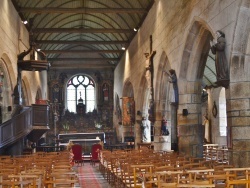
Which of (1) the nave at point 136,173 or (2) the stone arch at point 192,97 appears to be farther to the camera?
(2) the stone arch at point 192,97

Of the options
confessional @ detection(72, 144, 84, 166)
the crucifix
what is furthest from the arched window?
the crucifix

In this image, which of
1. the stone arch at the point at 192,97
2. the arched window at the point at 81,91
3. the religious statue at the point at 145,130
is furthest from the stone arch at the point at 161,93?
the arched window at the point at 81,91

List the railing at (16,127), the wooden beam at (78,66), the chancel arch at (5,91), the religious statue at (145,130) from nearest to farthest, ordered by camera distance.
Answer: the railing at (16,127)
the chancel arch at (5,91)
the religious statue at (145,130)
the wooden beam at (78,66)

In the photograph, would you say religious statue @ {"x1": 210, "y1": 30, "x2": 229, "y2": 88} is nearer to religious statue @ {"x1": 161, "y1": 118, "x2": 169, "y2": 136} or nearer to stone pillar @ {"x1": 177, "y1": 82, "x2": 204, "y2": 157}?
stone pillar @ {"x1": 177, "y1": 82, "x2": 204, "y2": 157}

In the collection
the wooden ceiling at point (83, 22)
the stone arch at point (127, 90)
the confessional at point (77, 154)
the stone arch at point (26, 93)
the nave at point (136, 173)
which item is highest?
the wooden ceiling at point (83, 22)

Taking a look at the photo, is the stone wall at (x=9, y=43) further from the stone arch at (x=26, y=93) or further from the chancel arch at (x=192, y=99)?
the chancel arch at (x=192, y=99)

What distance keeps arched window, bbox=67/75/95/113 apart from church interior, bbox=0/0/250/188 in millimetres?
3708

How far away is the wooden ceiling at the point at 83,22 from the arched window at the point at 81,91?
180 cm

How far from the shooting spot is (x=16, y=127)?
677 inches

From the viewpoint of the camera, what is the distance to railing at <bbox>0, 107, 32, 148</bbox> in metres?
16.6

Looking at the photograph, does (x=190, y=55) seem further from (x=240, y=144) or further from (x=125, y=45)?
(x=125, y=45)

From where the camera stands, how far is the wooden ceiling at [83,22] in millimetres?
22641

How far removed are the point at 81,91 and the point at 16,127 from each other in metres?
25.5

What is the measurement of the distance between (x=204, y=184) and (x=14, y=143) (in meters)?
13.7
